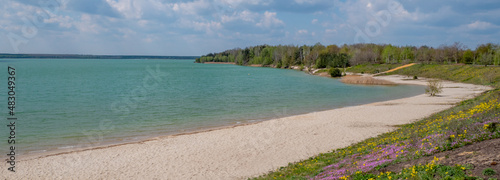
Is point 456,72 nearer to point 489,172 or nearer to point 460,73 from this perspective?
point 460,73

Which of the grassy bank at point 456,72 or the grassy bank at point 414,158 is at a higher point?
the grassy bank at point 456,72

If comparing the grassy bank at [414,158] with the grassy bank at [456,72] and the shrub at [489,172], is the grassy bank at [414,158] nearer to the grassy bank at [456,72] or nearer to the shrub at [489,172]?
the shrub at [489,172]

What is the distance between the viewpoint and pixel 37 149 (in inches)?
829

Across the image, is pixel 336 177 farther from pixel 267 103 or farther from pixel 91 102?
pixel 91 102

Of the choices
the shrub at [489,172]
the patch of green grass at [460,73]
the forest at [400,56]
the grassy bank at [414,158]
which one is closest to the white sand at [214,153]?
the grassy bank at [414,158]

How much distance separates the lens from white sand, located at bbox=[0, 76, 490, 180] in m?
16.6

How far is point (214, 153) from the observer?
2003cm

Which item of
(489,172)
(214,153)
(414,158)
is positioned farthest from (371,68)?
(489,172)

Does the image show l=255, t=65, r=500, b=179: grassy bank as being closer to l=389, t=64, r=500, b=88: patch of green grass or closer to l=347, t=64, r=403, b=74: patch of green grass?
l=389, t=64, r=500, b=88: patch of green grass

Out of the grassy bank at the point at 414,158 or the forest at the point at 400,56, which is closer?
the grassy bank at the point at 414,158

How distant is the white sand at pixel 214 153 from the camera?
1664 cm

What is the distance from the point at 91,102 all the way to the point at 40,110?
302 inches

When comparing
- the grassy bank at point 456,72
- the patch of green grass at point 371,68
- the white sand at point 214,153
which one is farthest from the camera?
the patch of green grass at point 371,68

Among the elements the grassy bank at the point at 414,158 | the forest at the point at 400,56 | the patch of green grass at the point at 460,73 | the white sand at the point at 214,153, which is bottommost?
the white sand at the point at 214,153
